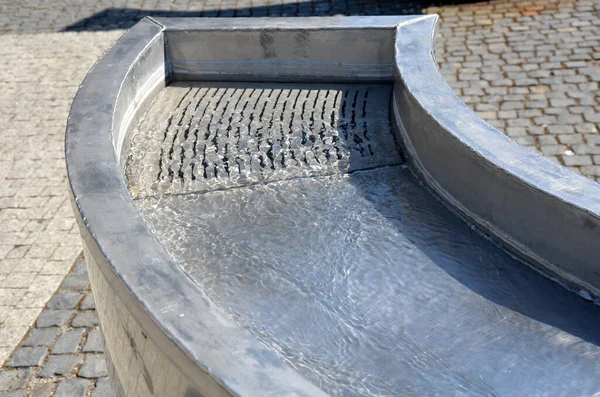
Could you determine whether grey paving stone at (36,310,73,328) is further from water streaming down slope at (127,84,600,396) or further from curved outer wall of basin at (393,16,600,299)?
curved outer wall of basin at (393,16,600,299)

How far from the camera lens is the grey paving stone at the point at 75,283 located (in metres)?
4.35

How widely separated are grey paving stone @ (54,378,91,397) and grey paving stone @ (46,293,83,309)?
0.63 meters

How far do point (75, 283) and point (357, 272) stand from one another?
2503 mm

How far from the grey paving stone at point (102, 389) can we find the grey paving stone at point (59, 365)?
0.71 feet

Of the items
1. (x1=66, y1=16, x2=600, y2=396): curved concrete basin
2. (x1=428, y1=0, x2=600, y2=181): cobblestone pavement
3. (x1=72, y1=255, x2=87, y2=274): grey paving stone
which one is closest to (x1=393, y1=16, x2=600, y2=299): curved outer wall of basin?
(x1=66, y1=16, x2=600, y2=396): curved concrete basin

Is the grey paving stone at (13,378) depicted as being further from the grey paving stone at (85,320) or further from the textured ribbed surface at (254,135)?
the textured ribbed surface at (254,135)

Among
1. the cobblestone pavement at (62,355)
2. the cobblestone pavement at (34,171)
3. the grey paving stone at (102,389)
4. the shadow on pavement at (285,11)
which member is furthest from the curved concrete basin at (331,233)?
the shadow on pavement at (285,11)

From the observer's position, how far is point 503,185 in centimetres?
239

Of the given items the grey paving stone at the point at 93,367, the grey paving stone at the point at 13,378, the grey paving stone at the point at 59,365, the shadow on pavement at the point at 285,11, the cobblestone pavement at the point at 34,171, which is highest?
the shadow on pavement at the point at 285,11

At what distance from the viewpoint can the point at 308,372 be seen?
209 centimetres

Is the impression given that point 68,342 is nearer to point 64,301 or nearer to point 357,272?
point 64,301

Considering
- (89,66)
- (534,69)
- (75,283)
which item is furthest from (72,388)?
(534,69)

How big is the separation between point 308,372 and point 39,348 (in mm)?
2346

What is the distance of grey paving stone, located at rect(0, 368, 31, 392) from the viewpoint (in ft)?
12.0
